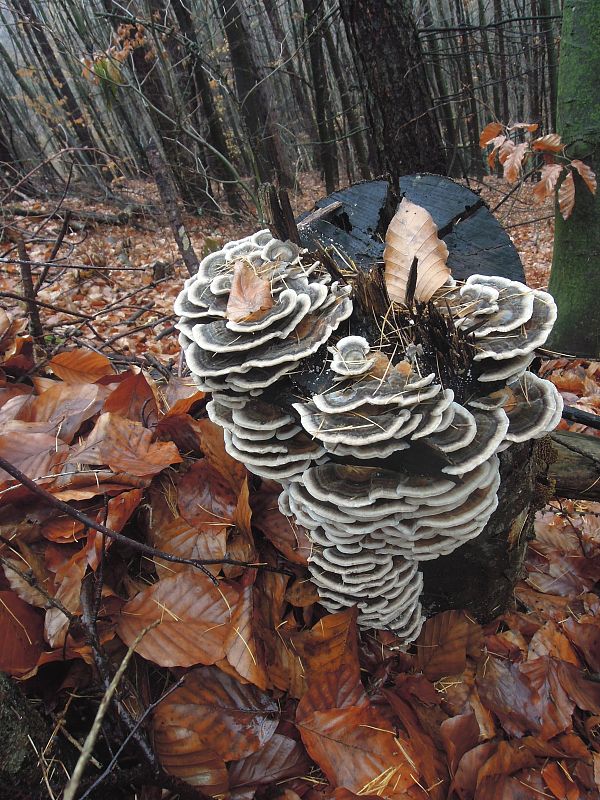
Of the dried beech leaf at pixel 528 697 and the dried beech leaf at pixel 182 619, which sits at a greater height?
the dried beech leaf at pixel 182 619

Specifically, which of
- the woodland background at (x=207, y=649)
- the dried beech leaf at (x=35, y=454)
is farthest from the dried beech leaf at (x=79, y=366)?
the dried beech leaf at (x=35, y=454)

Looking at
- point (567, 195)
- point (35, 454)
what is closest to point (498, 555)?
point (35, 454)

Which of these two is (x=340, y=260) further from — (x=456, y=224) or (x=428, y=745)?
(x=428, y=745)

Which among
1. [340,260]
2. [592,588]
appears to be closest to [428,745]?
[592,588]

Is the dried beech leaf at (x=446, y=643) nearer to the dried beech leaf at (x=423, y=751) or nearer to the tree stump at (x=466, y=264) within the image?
the tree stump at (x=466, y=264)

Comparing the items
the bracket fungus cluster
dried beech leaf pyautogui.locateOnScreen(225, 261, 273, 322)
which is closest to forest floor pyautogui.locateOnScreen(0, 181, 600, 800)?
the bracket fungus cluster
